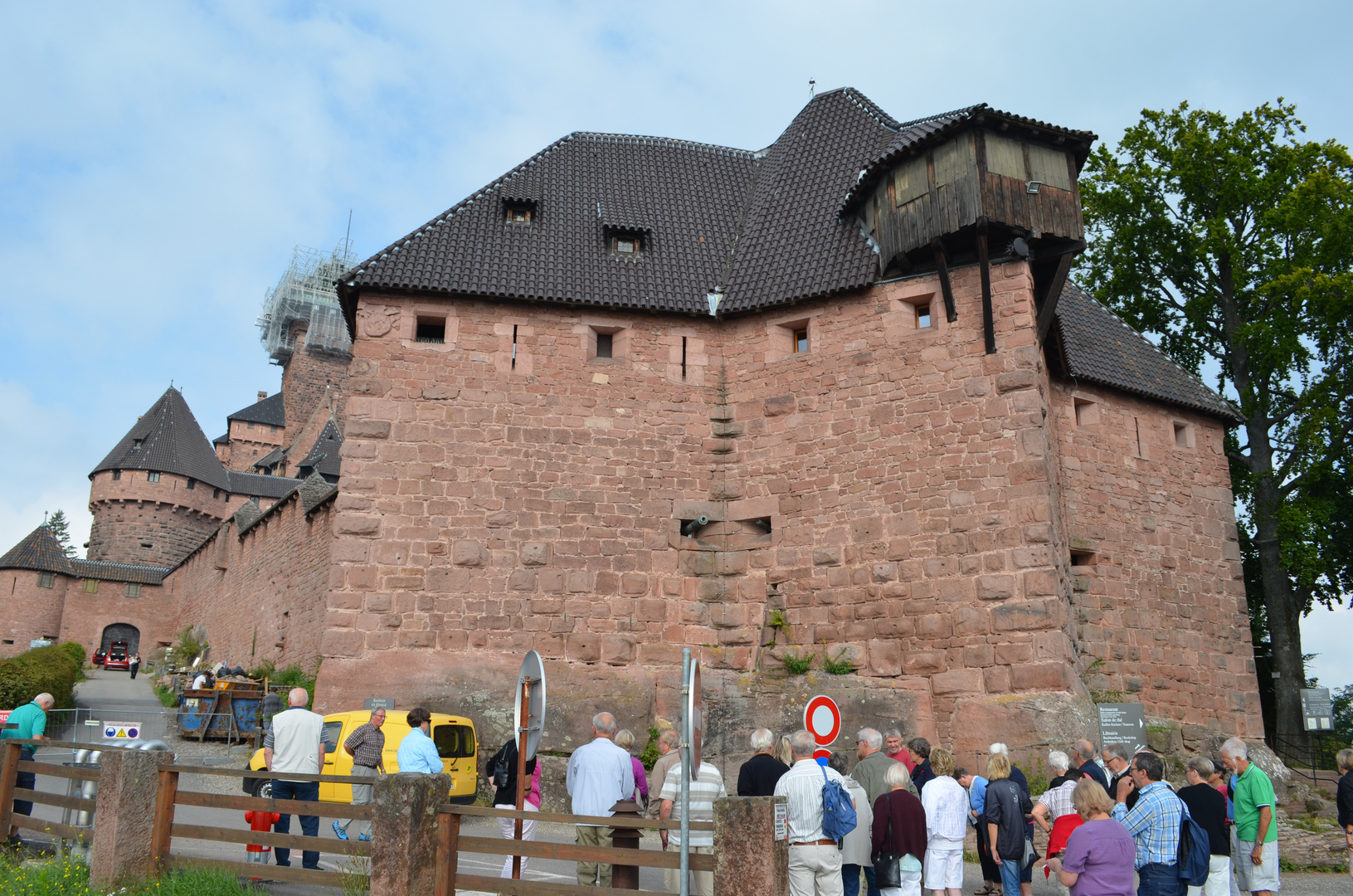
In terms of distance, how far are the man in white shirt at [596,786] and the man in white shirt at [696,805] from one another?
320 millimetres

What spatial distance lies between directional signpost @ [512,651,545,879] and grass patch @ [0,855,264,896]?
1.90m

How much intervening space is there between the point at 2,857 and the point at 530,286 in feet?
31.1

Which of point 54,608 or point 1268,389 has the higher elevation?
point 1268,389

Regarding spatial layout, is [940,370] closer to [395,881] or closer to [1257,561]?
[395,881]

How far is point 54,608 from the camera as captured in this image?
43062mm

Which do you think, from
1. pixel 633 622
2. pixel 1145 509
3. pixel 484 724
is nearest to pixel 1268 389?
pixel 1145 509

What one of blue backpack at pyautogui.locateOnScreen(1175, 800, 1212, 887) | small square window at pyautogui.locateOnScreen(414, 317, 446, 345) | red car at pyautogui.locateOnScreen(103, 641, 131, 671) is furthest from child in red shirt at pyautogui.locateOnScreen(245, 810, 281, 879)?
red car at pyautogui.locateOnScreen(103, 641, 131, 671)

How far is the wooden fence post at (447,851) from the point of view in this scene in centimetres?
646

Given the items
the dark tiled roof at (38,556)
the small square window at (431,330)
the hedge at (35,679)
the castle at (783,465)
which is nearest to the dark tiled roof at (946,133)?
the castle at (783,465)

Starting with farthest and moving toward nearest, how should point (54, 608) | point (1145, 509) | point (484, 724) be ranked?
point (54, 608), point (1145, 509), point (484, 724)

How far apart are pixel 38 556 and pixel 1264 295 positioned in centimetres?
4432

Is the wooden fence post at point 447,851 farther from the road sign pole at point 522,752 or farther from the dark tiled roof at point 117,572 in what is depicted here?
the dark tiled roof at point 117,572

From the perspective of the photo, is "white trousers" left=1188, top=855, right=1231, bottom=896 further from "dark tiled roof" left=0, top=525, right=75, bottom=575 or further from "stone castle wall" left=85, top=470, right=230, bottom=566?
"stone castle wall" left=85, top=470, right=230, bottom=566

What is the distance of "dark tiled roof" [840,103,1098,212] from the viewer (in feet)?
45.3
